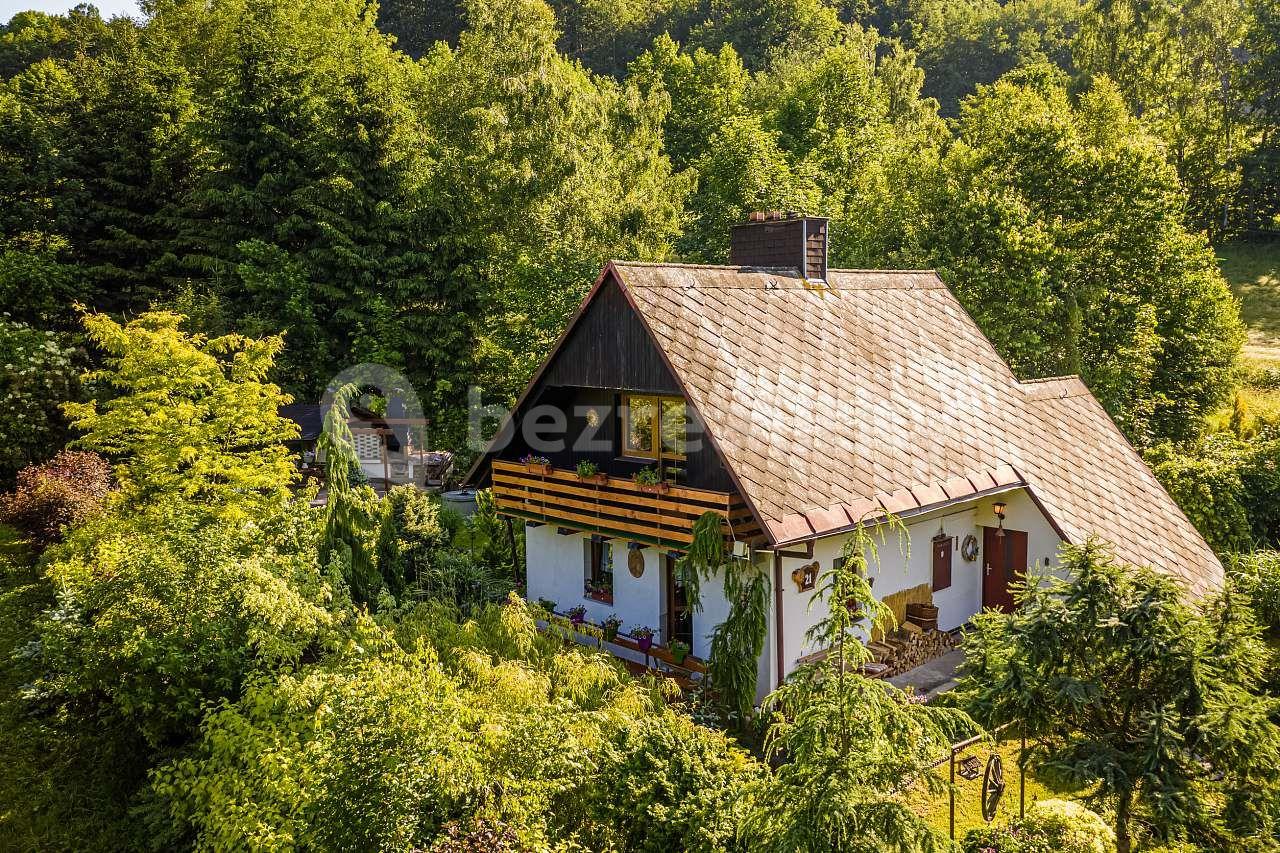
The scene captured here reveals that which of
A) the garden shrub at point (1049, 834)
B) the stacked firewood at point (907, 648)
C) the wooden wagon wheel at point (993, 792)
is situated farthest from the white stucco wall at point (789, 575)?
the garden shrub at point (1049, 834)

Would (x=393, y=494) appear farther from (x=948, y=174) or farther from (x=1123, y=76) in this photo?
(x=1123, y=76)

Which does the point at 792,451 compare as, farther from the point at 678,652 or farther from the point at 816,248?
the point at 816,248

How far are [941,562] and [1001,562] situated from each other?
155 cm

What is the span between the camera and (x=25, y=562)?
19.8 m

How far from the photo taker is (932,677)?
1518 centimetres

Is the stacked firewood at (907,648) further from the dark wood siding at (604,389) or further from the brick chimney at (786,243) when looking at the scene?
the brick chimney at (786,243)

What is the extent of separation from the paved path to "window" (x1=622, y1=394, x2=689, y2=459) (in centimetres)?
557

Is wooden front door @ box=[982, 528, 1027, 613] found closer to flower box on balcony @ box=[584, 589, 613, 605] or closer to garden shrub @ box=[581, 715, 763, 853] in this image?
flower box on balcony @ box=[584, 589, 613, 605]

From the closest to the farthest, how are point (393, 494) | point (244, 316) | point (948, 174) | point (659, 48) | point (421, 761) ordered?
point (421, 761)
point (393, 494)
point (948, 174)
point (244, 316)
point (659, 48)

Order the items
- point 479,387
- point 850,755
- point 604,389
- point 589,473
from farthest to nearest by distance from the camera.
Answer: point 479,387, point 604,389, point 589,473, point 850,755

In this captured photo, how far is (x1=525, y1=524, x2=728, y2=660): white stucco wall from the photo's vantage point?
14.5 metres

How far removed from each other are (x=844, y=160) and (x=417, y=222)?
20.7m

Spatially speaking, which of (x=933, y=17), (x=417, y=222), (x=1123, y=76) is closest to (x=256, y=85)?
(x=417, y=222)

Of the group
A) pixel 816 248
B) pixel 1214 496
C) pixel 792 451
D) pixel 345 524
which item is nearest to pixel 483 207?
pixel 816 248
